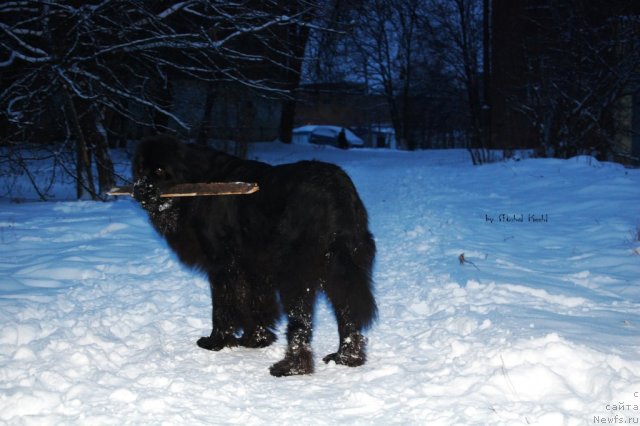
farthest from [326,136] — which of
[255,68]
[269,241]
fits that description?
[269,241]

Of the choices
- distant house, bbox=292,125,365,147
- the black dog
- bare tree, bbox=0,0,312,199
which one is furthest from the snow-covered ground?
distant house, bbox=292,125,365,147

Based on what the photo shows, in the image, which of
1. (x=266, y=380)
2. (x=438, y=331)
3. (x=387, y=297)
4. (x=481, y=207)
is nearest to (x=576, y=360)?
(x=438, y=331)

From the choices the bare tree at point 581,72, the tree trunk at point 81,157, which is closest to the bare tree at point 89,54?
the tree trunk at point 81,157

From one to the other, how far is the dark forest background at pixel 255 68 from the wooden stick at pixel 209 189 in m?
4.75

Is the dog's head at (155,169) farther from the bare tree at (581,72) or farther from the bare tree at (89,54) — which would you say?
the bare tree at (581,72)

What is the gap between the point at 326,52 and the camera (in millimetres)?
13586

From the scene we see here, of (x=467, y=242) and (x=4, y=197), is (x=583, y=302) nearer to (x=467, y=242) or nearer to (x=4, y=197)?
(x=467, y=242)

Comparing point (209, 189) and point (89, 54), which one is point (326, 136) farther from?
point (209, 189)

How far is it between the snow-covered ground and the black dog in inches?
10.2

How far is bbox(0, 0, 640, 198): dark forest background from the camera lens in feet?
30.9

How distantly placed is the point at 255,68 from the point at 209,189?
1053 cm

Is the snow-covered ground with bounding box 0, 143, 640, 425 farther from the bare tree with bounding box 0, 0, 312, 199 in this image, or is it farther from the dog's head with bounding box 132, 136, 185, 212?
the bare tree with bounding box 0, 0, 312, 199

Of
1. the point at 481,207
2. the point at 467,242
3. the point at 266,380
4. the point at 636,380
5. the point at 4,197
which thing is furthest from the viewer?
the point at 4,197

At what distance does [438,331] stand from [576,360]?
1.16 m
